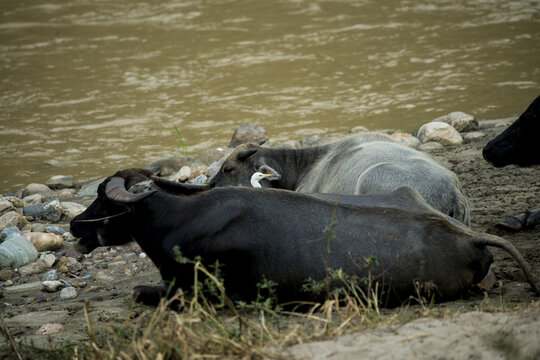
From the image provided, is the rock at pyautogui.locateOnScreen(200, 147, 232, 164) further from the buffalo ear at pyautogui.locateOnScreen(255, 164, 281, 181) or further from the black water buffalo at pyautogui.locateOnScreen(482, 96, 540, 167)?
the black water buffalo at pyautogui.locateOnScreen(482, 96, 540, 167)

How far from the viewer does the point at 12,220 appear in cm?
790

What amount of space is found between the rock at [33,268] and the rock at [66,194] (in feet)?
8.73

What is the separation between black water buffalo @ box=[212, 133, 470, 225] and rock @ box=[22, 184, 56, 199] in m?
3.28

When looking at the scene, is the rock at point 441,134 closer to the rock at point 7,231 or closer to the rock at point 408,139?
the rock at point 408,139

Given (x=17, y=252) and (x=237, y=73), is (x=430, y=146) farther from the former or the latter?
(x=237, y=73)

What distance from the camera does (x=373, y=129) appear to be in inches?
440

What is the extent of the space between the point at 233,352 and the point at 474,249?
1.99 m

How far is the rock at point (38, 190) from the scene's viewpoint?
969 centimetres

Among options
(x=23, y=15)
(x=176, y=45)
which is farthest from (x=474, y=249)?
(x=23, y=15)

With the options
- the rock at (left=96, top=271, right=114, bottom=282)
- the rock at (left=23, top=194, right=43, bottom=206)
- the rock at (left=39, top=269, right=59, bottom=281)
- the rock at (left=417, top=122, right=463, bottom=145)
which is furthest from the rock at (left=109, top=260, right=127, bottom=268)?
the rock at (left=417, top=122, right=463, bottom=145)

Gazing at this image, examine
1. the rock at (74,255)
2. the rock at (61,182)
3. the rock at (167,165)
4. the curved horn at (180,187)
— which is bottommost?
the rock at (61,182)

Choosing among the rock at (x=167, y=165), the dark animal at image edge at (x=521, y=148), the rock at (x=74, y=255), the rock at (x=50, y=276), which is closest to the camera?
the dark animal at image edge at (x=521, y=148)

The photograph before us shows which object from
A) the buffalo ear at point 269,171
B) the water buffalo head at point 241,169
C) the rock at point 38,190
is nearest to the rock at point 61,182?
the rock at point 38,190

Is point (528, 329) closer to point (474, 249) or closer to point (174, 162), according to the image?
point (474, 249)
